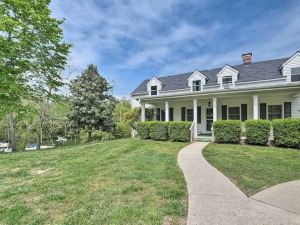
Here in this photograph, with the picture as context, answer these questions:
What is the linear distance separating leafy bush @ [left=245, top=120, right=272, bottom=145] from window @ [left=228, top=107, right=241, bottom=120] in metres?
4.75

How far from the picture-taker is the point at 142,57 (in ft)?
78.6

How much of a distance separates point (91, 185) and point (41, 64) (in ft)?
32.4

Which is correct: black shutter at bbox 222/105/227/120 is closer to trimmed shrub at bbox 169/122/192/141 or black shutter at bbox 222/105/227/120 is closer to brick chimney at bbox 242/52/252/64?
trimmed shrub at bbox 169/122/192/141

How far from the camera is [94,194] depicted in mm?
4094

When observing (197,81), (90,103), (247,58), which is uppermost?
(247,58)

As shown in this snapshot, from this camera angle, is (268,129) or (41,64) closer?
(268,129)

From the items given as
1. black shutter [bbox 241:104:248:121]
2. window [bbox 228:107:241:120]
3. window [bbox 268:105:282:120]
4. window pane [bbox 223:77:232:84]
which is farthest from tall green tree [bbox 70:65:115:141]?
window [bbox 268:105:282:120]

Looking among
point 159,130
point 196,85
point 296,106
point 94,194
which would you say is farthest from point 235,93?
point 94,194

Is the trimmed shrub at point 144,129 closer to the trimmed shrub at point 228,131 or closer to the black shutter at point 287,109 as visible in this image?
the trimmed shrub at point 228,131

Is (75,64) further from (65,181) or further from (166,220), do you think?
(166,220)

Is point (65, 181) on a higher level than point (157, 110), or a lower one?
lower

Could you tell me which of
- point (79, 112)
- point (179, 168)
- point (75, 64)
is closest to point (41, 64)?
point (79, 112)

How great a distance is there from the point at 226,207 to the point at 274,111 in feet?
43.8

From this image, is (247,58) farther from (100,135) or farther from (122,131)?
(100,135)
